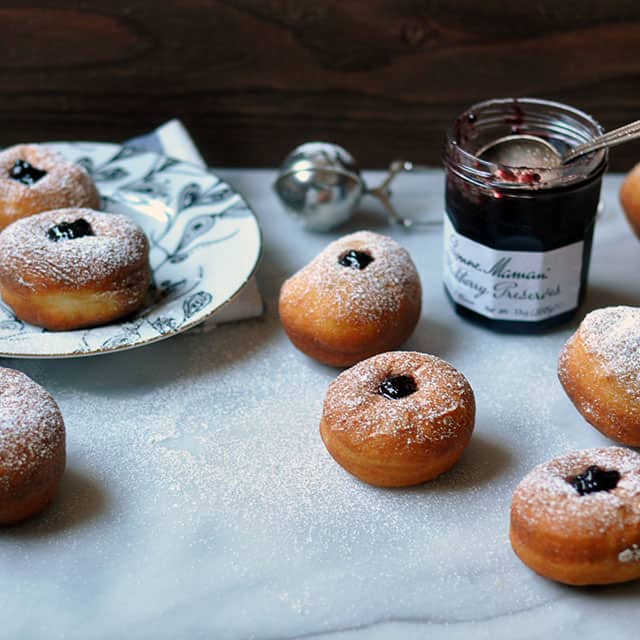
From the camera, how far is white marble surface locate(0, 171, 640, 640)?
800 mm

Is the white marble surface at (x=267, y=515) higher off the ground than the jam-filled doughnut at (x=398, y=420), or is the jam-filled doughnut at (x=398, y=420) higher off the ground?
the jam-filled doughnut at (x=398, y=420)

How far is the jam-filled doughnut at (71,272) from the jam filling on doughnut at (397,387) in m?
0.33

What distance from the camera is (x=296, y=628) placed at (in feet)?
2.60

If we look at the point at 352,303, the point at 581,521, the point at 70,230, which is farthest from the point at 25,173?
the point at 581,521

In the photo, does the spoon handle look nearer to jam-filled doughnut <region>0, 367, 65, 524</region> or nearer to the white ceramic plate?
the white ceramic plate

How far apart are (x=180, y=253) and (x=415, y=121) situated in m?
0.48

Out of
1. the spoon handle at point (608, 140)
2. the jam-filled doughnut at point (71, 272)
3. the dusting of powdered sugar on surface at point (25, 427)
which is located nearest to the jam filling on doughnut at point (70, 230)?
the jam-filled doughnut at point (71, 272)

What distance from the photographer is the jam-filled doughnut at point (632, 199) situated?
123cm

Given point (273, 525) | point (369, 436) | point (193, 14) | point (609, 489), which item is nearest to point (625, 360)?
point (609, 489)

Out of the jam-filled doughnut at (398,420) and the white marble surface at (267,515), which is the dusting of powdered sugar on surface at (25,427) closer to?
the white marble surface at (267,515)

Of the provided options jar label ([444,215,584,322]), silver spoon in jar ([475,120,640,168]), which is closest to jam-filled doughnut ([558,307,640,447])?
jar label ([444,215,584,322])

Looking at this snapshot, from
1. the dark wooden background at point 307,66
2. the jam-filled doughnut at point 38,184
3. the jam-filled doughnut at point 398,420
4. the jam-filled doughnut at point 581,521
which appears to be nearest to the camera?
the jam-filled doughnut at point 581,521

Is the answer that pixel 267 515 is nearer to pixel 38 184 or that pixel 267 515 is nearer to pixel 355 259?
pixel 355 259

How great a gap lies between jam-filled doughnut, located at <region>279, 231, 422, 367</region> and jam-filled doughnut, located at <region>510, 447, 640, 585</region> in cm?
27
